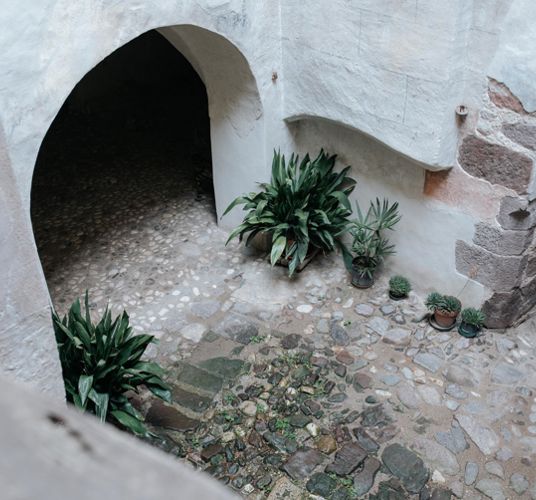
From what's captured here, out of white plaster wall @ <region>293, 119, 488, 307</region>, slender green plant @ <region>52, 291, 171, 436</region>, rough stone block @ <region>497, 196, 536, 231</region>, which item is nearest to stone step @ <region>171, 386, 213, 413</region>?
slender green plant @ <region>52, 291, 171, 436</region>

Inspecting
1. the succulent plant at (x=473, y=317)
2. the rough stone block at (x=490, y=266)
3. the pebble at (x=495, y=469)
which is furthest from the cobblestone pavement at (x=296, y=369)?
the rough stone block at (x=490, y=266)

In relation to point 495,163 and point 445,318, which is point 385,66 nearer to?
point 495,163

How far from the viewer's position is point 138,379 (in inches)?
157

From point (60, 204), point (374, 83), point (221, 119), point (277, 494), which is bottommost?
point (60, 204)

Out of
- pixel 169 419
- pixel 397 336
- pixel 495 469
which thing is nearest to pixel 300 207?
pixel 397 336

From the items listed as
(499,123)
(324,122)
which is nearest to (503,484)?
(499,123)

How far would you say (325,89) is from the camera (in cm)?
465

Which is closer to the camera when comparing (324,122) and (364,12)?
(364,12)

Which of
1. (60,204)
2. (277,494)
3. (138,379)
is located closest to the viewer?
(277,494)

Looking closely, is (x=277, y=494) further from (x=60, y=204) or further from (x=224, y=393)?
(x=60, y=204)

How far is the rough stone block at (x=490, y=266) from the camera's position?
14.5ft

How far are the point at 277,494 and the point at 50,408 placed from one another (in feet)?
10.6

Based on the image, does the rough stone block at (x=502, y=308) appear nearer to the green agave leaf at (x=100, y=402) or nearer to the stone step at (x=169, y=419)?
the stone step at (x=169, y=419)

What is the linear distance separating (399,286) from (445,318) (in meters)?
0.40
